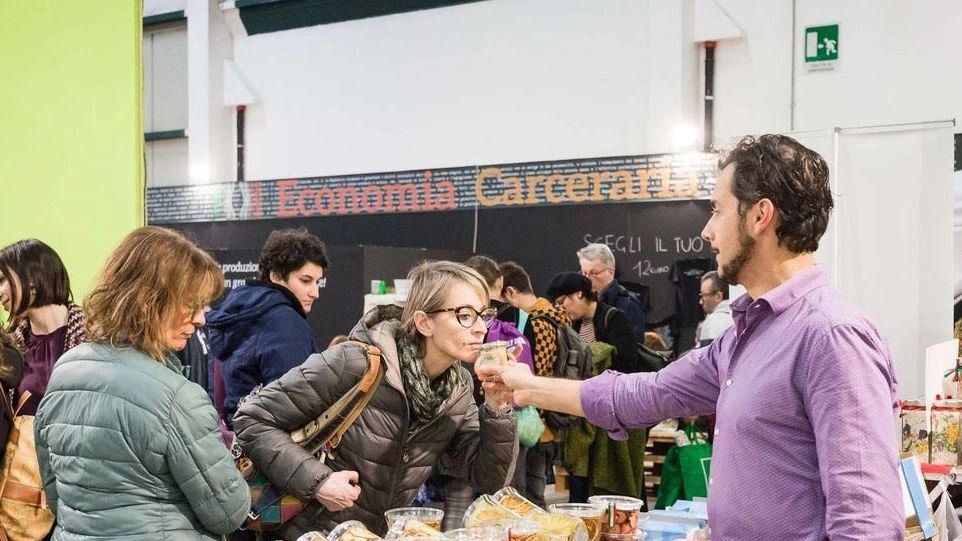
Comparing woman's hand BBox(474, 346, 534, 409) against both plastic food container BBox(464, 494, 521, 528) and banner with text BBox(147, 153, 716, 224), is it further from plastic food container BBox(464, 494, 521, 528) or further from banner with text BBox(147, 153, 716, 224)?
banner with text BBox(147, 153, 716, 224)

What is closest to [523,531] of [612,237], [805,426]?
[805,426]

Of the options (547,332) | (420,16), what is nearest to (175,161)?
(420,16)

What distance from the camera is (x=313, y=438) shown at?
2576mm

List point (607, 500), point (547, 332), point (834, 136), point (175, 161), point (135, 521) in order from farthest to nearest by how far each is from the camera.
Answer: point (175, 161), point (834, 136), point (547, 332), point (607, 500), point (135, 521)

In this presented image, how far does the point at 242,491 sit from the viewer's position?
2.14 meters

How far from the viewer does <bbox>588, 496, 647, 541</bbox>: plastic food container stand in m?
2.17

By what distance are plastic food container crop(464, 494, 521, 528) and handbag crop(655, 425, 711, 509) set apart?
13.1 ft

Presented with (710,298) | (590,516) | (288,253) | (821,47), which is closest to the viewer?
(590,516)

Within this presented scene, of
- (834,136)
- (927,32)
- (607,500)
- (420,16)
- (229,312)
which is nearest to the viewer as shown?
(607,500)

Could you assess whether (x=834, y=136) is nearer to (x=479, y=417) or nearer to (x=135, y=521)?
(x=479, y=417)

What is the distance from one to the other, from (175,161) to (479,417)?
972 centimetres

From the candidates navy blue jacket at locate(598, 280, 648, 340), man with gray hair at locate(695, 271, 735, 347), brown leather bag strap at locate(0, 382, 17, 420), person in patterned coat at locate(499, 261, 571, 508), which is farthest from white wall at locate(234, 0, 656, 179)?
brown leather bag strap at locate(0, 382, 17, 420)

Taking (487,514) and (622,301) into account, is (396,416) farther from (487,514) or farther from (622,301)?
(622,301)

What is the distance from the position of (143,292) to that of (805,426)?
4.42 feet
